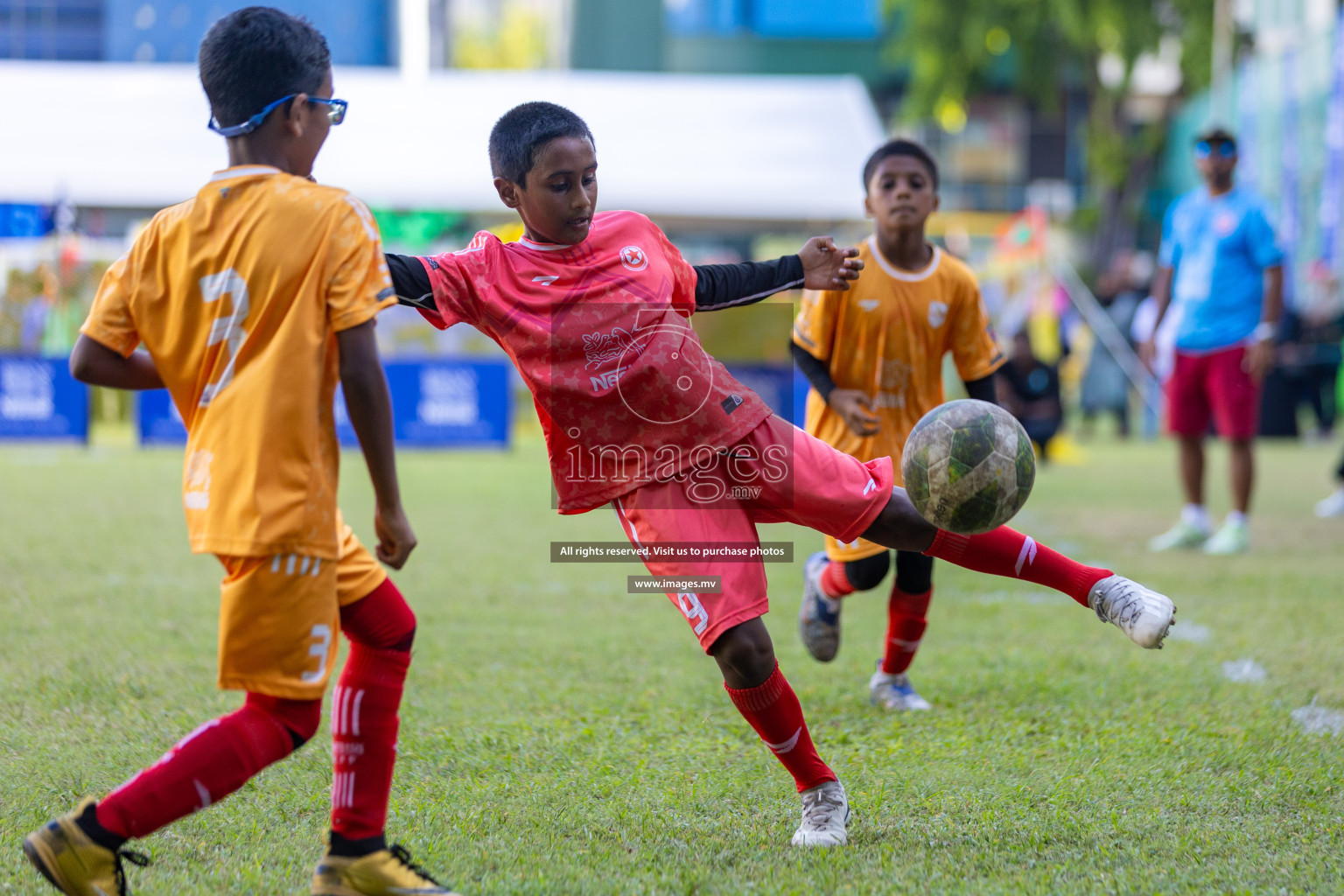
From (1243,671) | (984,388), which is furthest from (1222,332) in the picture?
(984,388)

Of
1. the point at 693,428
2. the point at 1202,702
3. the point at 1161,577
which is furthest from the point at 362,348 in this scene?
the point at 1161,577

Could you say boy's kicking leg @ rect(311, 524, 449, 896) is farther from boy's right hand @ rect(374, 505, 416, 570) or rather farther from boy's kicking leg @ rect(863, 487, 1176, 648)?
boy's kicking leg @ rect(863, 487, 1176, 648)

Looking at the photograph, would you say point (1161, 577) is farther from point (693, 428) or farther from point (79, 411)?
point (79, 411)

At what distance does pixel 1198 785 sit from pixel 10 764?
9.88 feet

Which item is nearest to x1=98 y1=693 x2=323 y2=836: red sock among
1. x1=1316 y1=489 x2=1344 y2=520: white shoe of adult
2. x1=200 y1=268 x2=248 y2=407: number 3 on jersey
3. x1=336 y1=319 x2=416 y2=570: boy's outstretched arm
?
x1=336 y1=319 x2=416 y2=570: boy's outstretched arm

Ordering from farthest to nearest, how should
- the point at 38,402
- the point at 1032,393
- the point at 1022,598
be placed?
the point at 38,402 → the point at 1032,393 → the point at 1022,598

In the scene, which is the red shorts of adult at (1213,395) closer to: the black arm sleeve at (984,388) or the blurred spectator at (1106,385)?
the black arm sleeve at (984,388)

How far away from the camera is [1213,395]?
7508 mm

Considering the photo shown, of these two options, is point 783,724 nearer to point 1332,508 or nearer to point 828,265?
point 828,265

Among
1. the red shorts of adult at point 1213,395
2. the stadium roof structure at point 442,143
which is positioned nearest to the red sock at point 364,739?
the red shorts of adult at point 1213,395

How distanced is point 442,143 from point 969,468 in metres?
16.2

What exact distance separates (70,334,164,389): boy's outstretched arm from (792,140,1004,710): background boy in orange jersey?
7.18ft

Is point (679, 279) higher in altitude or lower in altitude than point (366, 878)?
higher

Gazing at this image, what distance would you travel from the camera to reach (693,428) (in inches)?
116
